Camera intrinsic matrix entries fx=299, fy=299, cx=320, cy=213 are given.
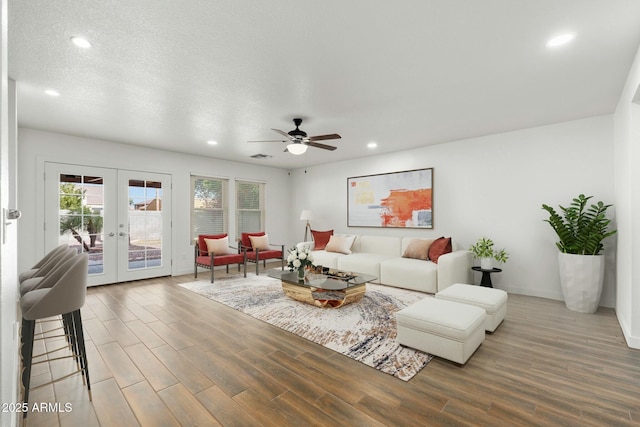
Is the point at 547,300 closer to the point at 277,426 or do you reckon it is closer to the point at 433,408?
the point at 433,408

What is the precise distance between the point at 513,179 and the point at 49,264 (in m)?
6.10

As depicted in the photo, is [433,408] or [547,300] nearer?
[433,408]

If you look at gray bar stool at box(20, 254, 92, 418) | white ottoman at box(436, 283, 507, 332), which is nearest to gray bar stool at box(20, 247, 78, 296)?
gray bar stool at box(20, 254, 92, 418)

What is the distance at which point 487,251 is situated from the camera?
464 cm

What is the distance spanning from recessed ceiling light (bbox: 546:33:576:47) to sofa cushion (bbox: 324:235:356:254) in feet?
15.2

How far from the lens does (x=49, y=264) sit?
113 inches

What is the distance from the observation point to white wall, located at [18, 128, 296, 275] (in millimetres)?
4676

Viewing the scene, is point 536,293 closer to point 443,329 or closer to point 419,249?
point 419,249

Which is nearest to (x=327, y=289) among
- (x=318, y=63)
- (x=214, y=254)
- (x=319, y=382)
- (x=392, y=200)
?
(x=319, y=382)

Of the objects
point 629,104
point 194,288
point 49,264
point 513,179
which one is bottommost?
point 194,288

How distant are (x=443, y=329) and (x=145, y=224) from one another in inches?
223

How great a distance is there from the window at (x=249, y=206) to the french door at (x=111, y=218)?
67.7 inches

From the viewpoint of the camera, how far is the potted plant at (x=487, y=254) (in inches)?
182

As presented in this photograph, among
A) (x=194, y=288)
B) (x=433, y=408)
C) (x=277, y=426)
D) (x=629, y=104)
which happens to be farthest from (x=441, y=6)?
→ (x=194, y=288)
